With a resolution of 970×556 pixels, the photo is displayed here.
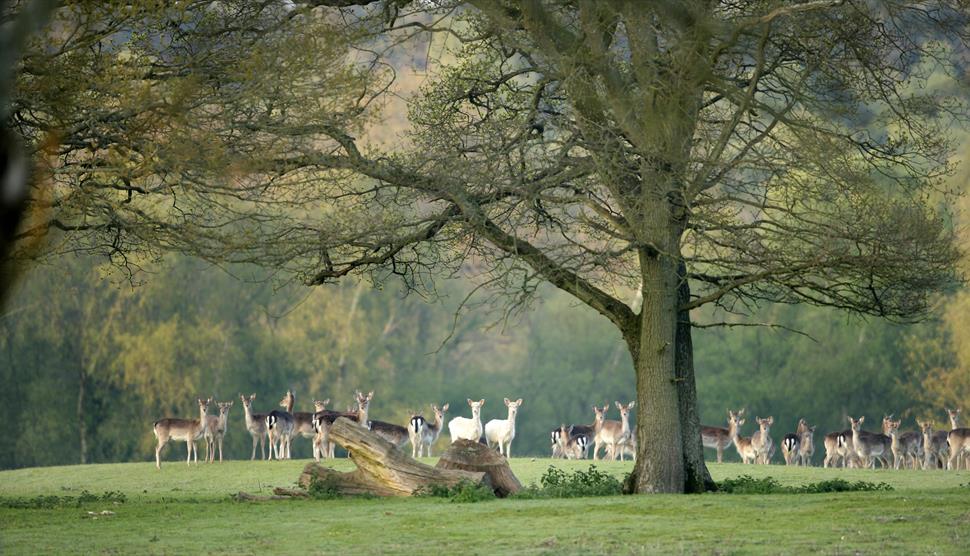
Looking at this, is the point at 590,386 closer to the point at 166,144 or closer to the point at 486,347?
the point at 486,347

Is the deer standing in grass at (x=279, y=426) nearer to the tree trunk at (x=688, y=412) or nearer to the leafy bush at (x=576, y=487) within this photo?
the leafy bush at (x=576, y=487)

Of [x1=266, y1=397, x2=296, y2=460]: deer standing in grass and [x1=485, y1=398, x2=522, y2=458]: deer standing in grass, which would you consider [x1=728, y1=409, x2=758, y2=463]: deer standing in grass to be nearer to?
[x1=485, y1=398, x2=522, y2=458]: deer standing in grass

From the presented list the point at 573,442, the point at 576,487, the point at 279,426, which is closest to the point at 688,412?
the point at 576,487

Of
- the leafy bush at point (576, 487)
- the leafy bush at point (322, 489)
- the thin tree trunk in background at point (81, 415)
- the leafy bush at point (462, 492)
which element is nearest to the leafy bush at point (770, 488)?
the leafy bush at point (576, 487)

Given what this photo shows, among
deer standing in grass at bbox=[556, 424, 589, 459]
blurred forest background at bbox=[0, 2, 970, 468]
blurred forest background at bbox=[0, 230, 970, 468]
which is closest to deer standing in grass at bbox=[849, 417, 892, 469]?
blurred forest background at bbox=[0, 230, 970, 468]

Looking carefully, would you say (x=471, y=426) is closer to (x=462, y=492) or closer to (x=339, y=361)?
(x=462, y=492)

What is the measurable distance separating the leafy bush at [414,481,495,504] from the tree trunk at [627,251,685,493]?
7.01ft

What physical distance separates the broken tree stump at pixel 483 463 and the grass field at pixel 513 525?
121cm

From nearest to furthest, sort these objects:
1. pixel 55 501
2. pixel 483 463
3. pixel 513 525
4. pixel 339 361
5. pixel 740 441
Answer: pixel 513 525, pixel 483 463, pixel 55 501, pixel 740 441, pixel 339 361

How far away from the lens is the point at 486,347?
7369 cm

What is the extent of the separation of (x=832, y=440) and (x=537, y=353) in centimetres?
3144

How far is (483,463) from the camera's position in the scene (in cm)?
1856

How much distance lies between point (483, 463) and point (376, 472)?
1503 mm

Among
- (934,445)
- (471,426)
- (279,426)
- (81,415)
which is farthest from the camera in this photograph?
(81,415)
